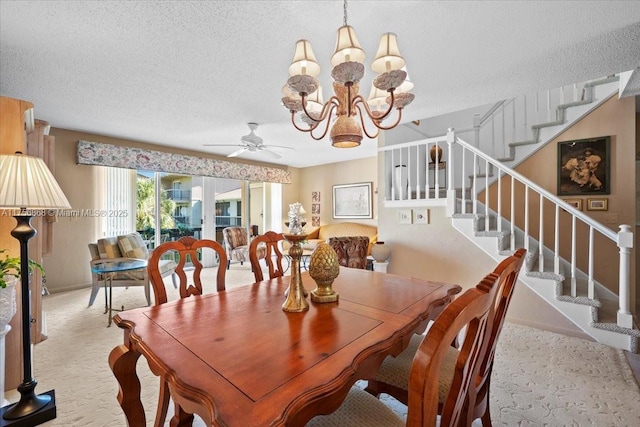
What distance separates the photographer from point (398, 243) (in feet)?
A: 12.6

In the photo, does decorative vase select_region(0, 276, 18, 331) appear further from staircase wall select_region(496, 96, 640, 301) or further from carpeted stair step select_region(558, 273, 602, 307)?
staircase wall select_region(496, 96, 640, 301)

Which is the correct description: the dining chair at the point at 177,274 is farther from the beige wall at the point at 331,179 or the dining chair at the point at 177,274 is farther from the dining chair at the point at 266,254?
the beige wall at the point at 331,179

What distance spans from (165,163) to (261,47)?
3.72m

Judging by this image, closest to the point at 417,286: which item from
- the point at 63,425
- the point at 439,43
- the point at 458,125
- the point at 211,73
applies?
the point at 439,43

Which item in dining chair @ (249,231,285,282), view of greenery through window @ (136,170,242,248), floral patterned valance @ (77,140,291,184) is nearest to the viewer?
dining chair @ (249,231,285,282)

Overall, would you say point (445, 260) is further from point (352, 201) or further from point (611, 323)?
point (352, 201)

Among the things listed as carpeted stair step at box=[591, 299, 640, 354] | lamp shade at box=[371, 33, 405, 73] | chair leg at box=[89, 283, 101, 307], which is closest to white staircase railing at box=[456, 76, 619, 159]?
carpeted stair step at box=[591, 299, 640, 354]

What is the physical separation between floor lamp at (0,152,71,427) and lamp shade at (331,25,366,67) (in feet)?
5.84

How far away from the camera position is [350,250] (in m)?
3.90

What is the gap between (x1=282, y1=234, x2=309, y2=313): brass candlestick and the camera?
1.26 metres

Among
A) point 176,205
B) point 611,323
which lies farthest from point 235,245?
point 611,323

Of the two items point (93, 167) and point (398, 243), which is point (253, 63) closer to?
point (398, 243)

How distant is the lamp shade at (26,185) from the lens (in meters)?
1.44

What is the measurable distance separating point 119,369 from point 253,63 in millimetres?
2265
